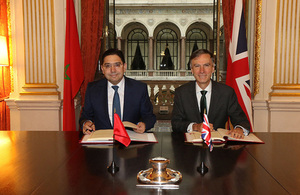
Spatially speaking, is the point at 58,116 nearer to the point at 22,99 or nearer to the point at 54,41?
the point at 22,99

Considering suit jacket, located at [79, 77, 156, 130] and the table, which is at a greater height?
suit jacket, located at [79, 77, 156, 130]

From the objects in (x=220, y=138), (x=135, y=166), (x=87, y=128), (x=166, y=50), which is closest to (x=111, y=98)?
(x=87, y=128)

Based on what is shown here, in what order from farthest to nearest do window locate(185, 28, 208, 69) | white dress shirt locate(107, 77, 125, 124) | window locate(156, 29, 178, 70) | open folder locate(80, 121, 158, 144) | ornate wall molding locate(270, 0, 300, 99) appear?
window locate(156, 29, 178, 70) < window locate(185, 28, 208, 69) < ornate wall molding locate(270, 0, 300, 99) < white dress shirt locate(107, 77, 125, 124) < open folder locate(80, 121, 158, 144)

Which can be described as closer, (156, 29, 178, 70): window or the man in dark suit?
the man in dark suit

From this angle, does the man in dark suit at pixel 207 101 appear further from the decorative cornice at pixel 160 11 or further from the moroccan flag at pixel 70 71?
the decorative cornice at pixel 160 11

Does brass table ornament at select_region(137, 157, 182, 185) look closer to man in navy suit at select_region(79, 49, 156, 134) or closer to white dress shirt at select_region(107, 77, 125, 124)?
man in navy suit at select_region(79, 49, 156, 134)

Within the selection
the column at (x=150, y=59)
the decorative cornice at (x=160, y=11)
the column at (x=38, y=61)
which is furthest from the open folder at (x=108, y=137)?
the column at (x=150, y=59)

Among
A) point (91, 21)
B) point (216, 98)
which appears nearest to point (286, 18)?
point (216, 98)

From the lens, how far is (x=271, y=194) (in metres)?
1.25

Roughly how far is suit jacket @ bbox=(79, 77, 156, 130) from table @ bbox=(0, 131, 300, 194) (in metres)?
0.52

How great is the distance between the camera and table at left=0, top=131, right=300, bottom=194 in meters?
1.31

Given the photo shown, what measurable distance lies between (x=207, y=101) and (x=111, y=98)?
91 centimetres

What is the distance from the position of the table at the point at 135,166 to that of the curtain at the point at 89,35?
230cm

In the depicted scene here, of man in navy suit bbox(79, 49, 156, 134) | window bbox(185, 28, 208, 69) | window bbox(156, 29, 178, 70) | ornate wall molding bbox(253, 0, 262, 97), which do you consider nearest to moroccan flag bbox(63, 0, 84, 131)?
man in navy suit bbox(79, 49, 156, 134)
